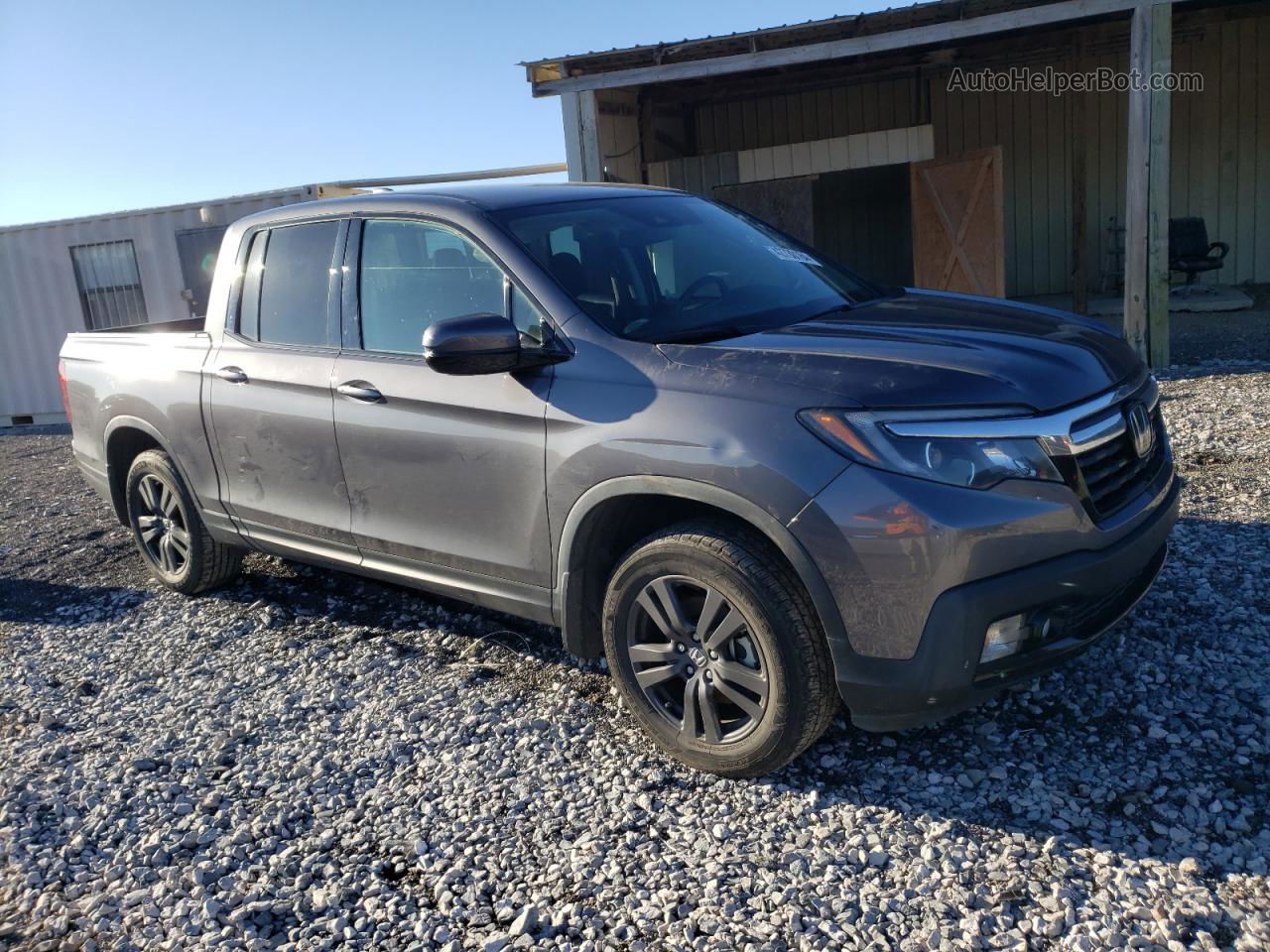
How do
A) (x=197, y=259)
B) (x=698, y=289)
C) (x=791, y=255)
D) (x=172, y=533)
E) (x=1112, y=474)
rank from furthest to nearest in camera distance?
(x=197, y=259), (x=172, y=533), (x=791, y=255), (x=698, y=289), (x=1112, y=474)

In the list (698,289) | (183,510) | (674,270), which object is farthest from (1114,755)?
(183,510)

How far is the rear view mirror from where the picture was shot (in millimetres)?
3238

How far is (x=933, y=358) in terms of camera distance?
295 centimetres

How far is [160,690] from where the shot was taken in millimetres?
4348

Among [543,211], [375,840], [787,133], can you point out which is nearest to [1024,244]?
[787,133]

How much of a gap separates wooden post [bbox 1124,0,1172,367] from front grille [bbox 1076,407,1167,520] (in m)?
6.24

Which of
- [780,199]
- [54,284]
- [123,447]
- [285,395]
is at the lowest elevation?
[123,447]

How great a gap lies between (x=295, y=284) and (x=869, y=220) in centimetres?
1384

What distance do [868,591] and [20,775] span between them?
307cm

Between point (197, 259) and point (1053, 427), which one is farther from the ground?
point (197, 259)

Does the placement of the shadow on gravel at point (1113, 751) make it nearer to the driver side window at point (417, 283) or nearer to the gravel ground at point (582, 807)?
the gravel ground at point (582, 807)

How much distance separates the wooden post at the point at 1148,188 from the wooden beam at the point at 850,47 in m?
0.31

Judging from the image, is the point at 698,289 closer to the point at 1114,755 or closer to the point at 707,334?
the point at 707,334

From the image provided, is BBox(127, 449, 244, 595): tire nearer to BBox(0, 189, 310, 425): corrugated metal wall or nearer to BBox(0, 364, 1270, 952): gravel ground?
BBox(0, 364, 1270, 952): gravel ground
